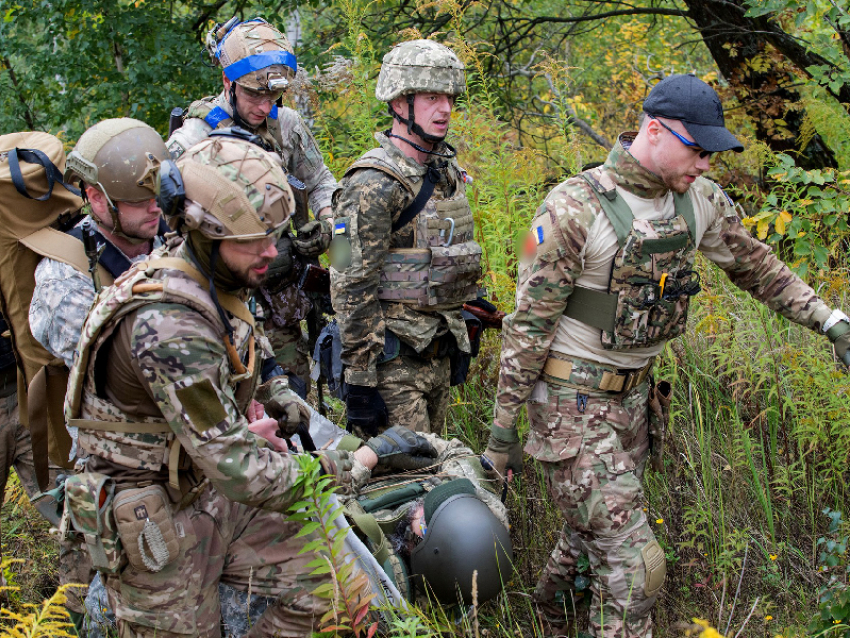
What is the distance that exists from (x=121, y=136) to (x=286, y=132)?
174 centimetres

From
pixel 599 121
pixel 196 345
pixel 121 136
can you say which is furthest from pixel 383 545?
pixel 599 121

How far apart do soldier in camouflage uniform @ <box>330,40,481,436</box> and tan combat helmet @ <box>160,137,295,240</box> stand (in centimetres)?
137

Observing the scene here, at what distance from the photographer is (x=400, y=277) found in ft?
13.7

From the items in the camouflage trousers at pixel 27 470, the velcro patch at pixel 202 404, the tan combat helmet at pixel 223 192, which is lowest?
the camouflage trousers at pixel 27 470

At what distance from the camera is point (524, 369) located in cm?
Result: 330

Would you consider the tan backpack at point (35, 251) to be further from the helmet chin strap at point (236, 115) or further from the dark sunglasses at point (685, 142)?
the dark sunglasses at point (685, 142)

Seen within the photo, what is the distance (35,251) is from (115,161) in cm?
59

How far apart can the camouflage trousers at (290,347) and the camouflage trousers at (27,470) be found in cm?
145

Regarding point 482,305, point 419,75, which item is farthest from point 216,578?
point 419,75

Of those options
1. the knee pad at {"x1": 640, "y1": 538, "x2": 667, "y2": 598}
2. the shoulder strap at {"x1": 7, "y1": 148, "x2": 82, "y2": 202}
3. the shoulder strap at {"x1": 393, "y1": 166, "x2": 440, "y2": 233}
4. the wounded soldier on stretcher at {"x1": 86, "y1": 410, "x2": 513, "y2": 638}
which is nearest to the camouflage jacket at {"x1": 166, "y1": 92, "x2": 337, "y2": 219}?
the shoulder strap at {"x1": 393, "y1": 166, "x2": 440, "y2": 233}

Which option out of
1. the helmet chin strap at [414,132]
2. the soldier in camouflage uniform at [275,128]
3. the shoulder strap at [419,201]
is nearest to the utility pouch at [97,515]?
the shoulder strap at [419,201]

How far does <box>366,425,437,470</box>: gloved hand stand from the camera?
366 centimetres

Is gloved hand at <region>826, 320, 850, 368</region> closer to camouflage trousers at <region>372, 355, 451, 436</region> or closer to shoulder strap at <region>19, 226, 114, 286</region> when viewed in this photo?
camouflage trousers at <region>372, 355, 451, 436</region>

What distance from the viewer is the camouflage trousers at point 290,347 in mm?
4844
